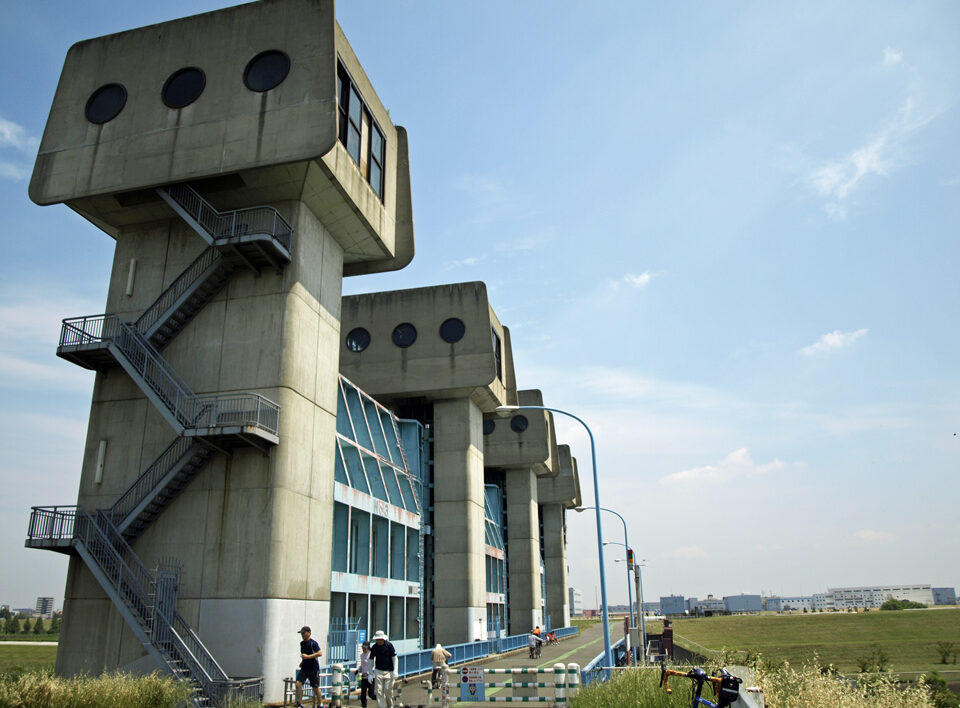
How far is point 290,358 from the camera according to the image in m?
21.2

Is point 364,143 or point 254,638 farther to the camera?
point 364,143

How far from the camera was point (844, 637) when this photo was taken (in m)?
81.5

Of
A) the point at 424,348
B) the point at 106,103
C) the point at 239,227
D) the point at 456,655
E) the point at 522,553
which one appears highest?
the point at 106,103

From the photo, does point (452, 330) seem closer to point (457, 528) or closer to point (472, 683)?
point (457, 528)

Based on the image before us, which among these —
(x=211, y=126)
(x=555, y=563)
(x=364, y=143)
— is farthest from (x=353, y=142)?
(x=555, y=563)

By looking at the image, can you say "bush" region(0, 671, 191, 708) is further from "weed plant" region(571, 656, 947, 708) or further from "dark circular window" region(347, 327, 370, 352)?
"dark circular window" region(347, 327, 370, 352)

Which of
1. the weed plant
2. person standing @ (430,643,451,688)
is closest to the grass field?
person standing @ (430,643,451,688)

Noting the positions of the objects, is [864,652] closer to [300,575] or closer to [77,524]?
[300,575]

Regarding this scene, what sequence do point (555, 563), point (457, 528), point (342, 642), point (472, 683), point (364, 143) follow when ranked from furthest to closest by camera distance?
point (555, 563) → point (457, 528) → point (364, 143) → point (342, 642) → point (472, 683)

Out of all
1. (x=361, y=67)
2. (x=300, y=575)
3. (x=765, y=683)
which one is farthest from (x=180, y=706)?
(x=361, y=67)

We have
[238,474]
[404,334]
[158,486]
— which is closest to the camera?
[158,486]

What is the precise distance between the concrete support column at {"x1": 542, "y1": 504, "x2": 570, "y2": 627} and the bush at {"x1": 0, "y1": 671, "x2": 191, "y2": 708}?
184ft

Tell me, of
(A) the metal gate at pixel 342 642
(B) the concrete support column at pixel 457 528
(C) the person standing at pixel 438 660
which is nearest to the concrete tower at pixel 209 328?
(A) the metal gate at pixel 342 642

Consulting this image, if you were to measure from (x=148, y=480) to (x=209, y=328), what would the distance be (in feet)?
16.3
